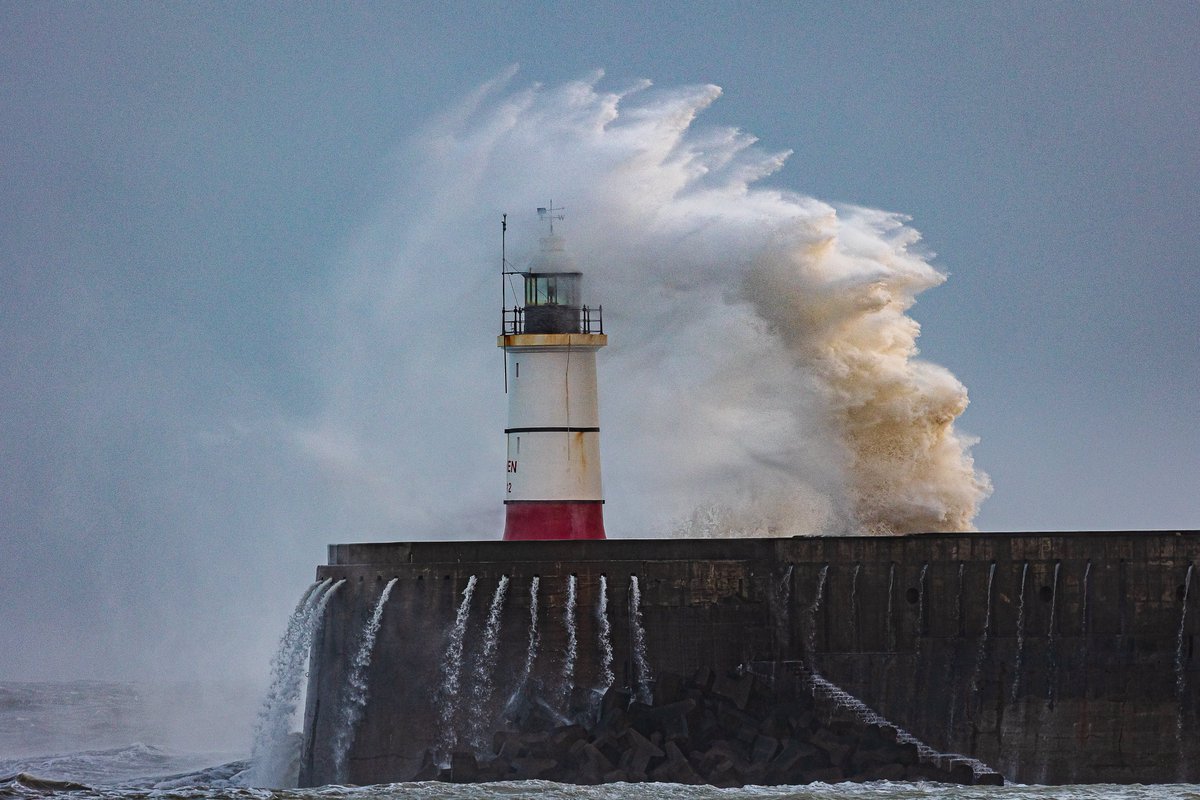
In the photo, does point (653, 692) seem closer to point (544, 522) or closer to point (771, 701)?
point (771, 701)

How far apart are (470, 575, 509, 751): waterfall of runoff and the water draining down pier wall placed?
0.12 feet

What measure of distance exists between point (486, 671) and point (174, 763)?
28.9ft

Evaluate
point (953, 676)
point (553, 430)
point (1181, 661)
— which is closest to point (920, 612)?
point (953, 676)

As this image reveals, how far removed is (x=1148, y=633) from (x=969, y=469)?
9082mm

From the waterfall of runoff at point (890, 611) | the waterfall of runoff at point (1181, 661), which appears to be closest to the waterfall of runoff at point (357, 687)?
the waterfall of runoff at point (890, 611)

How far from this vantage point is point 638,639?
31.3 meters

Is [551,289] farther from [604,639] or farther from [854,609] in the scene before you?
[854,609]

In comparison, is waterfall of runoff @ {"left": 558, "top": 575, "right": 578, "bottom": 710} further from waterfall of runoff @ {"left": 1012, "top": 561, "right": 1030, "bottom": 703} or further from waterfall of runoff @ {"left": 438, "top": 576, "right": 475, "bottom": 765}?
waterfall of runoff @ {"left": 1012, "top": 561, "right": 1030, "bottom": 703}

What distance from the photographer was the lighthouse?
35.1 metres

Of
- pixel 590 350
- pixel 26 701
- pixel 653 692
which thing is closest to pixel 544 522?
pixel 590 350

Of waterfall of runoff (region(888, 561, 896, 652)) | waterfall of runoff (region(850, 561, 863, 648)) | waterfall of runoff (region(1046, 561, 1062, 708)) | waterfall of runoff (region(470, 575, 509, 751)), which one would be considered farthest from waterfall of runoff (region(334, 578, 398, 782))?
waterfall of runoff (region(1046, 561, 1062, 708))

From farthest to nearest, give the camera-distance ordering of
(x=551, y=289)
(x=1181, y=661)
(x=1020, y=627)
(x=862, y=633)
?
(x=551, y=289)
(x=862, y=633)
(x=1020, y=627)
(x=1181, y=661)

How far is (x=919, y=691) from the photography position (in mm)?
31047

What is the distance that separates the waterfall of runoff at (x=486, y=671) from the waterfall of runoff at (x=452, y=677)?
0.24m
